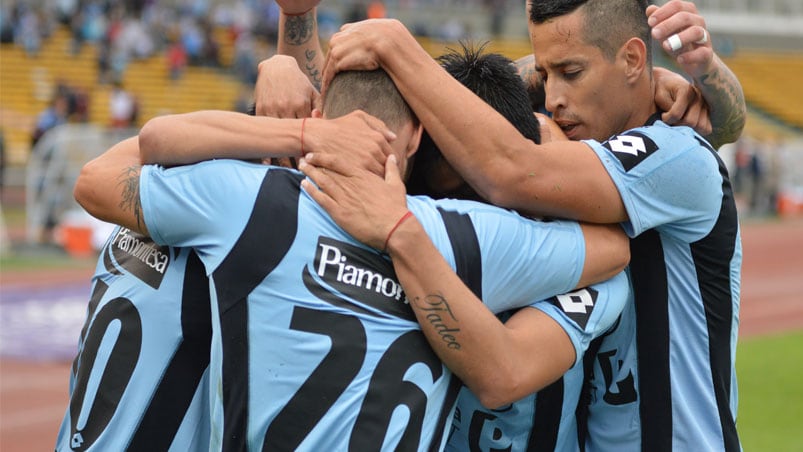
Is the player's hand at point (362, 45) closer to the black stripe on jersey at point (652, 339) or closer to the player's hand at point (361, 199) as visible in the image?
the player's hand at point (361, 199)

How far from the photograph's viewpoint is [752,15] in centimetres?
4906

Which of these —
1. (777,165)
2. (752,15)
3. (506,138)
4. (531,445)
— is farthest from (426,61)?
(752,15)

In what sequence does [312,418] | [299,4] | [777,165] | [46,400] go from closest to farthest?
[312,418] < [299,4] < [46,400] < [777,165]

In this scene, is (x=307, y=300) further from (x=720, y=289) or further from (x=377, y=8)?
(x=377, y=8)

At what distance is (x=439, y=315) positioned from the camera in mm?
2678

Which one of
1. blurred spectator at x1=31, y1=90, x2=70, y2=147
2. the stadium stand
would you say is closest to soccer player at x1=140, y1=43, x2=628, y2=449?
the stadium stand

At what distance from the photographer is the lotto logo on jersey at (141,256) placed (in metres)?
2.95

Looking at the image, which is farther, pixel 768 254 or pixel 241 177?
pixel 768 254

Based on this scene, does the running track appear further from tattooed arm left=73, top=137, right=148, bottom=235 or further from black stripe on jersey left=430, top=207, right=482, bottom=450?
black stripe on jersey left=430, top=207, right=482, bottom=450

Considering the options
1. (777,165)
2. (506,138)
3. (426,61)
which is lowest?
(777,165)

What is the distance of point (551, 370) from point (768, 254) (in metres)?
22.3

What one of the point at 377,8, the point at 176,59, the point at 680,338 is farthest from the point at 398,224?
the point at 377,8

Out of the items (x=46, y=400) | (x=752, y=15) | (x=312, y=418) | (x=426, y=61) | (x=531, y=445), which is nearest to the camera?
(x=312, y=418)

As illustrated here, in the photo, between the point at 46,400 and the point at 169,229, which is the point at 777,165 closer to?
the point at 46,400
